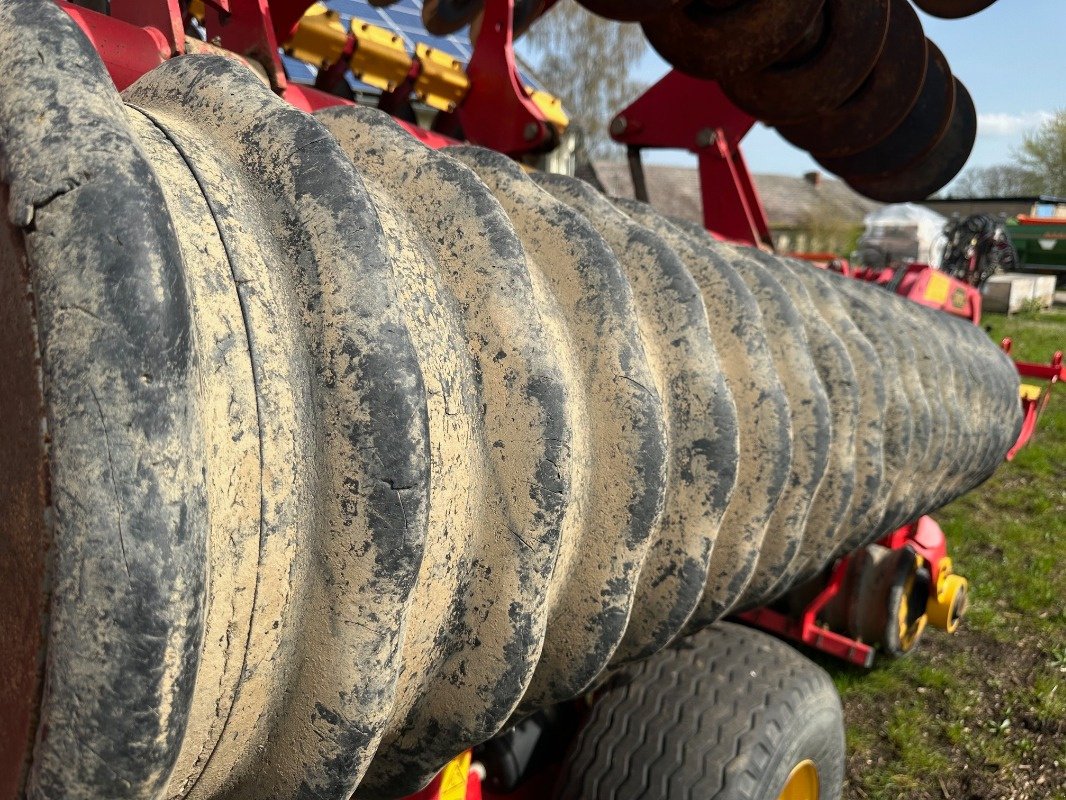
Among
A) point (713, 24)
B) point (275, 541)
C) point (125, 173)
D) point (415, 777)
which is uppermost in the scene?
point (713, 24)

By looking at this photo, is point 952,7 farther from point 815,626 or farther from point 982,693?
point 982,693

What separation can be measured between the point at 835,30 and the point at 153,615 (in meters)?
2.26

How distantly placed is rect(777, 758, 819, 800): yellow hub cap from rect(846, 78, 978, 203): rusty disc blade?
6.45 ft

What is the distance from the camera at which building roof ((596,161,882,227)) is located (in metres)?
27.7

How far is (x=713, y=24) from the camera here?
222cm

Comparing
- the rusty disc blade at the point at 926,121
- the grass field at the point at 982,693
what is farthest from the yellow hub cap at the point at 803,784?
the rusty disc blade at the point at 926,121

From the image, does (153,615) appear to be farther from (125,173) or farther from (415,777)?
(415,777)

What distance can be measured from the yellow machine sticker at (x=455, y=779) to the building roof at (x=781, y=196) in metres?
21.9

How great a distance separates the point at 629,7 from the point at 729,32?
324 millimetres

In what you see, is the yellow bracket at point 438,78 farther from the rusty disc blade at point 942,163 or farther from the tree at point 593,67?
the tree at point 593,67

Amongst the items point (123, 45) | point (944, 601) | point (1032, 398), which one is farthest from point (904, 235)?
point (123, 45)

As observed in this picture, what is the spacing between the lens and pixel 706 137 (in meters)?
3.14

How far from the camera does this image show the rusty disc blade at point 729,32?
2.14 m

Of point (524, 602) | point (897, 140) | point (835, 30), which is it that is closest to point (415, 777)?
point (524, 602)
